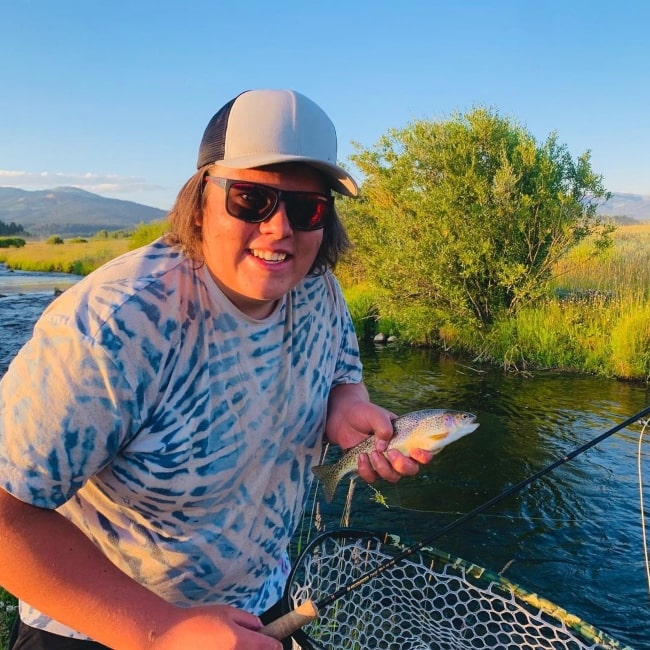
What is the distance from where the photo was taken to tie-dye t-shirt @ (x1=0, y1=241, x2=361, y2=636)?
4.19 feet

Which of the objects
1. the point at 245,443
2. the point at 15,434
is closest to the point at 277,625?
the point at 245,443

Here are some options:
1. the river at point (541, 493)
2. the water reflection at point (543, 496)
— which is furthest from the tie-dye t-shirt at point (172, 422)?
the water reflection at point (543, 496)

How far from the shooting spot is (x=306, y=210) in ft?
5.89

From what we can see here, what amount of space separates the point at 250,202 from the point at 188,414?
64 cm

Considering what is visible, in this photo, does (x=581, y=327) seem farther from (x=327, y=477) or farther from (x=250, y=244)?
(x=250, y=244)

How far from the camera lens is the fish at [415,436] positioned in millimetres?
2314

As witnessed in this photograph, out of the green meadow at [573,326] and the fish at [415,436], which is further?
the green meadow at [573,326]

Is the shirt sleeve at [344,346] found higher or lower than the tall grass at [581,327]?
higher

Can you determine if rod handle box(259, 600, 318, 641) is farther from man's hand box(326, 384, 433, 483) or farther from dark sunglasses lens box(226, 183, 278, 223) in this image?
dark sunglasses lens box(226, 183, 278, 223)

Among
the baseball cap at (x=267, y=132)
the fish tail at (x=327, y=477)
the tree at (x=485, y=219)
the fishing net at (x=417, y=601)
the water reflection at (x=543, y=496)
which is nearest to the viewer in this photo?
the baseball cap at (x=267, y=132)

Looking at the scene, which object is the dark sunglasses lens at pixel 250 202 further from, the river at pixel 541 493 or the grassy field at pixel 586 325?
the grassy field at pixel 586 325

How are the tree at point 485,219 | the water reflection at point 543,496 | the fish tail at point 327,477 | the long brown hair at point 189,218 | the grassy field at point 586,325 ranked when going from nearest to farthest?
the long brown hair at point 189,218, the fish tail at point 327,477, the water reflection at point 543,496, the grassy field at point 586,325, the tree at point 485,219

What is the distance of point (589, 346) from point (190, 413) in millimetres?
12843

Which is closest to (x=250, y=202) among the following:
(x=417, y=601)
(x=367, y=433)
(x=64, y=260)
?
(x=367, y=433)
